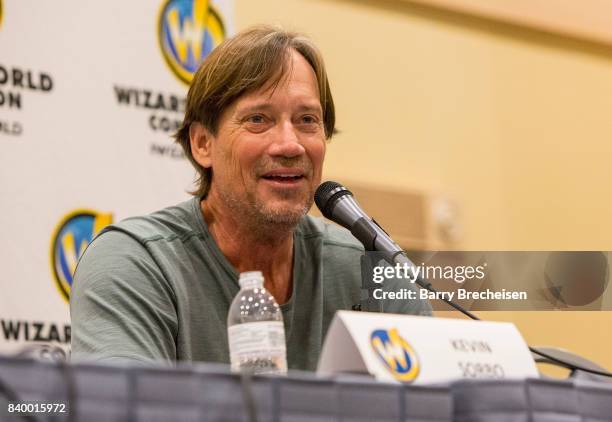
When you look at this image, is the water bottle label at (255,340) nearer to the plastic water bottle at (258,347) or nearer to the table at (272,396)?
the plastic water bottle at (258,347)

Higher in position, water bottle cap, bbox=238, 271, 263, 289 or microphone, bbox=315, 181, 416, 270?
microphone, bbox=315, 181, 416, 270

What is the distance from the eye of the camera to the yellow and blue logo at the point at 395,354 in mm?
1113

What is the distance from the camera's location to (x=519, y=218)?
4.09 metres

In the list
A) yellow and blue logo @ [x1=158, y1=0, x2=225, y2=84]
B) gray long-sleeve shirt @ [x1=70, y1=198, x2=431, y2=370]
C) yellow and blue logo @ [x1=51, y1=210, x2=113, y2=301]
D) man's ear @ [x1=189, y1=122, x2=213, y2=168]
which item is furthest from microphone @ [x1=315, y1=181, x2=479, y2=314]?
yellow and blue logo @ [x1=158, y1=0, x2=225, y2=84]

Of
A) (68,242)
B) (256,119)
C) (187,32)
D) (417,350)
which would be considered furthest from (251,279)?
(187,32)

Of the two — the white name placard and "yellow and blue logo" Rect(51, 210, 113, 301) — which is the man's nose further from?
the white name placard

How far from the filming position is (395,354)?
1139mm

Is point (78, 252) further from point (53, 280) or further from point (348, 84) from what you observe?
point (348, 84)

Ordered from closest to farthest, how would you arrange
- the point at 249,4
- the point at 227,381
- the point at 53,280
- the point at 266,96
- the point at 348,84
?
the point at 227,381 < the point at 266,96 < the point at 53,280 < the point at 249,4 < the point at 348,84

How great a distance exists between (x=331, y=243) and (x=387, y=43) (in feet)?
6.47

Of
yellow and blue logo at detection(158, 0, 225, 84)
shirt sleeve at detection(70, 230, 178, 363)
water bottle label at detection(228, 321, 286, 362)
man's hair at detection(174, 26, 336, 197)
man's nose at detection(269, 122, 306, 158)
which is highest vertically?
yellow and blue logo at detection(158, 0, 225, 84)

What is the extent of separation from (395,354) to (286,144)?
842 mm

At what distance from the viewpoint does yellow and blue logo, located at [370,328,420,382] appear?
111 centimetres

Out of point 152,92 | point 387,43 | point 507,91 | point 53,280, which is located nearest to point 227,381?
point 53,280
